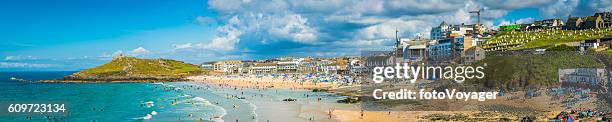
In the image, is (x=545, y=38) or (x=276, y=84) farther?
(x=276, y=84)

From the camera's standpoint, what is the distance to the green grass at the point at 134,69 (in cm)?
14688

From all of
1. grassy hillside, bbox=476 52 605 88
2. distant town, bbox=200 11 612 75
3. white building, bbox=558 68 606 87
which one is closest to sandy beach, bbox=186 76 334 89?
distant town, bbox=200 11 612 75

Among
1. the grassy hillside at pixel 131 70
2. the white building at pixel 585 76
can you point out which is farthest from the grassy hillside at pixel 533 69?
the grassy hillside at pixel 131 70

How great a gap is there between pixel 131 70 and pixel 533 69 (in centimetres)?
13063

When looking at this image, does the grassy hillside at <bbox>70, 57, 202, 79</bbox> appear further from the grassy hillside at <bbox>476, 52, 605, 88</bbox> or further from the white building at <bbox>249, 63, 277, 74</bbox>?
the grassy hillside at <bbox>476, 52, 605, 88</bbox>

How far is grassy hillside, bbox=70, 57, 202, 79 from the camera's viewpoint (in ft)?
468

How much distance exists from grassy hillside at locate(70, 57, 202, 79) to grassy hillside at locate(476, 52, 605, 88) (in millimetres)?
112327

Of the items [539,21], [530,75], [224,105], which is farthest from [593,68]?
[539,21]

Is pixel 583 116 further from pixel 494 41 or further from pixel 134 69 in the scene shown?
pixel 134 69

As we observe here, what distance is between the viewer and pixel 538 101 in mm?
36281

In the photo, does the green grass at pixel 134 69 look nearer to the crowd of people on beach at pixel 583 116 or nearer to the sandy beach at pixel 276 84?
the sandy beach at pixel 276 84

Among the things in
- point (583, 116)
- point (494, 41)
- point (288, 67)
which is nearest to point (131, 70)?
point (288, 67)

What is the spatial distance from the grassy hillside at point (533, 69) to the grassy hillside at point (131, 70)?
11233 centimetres

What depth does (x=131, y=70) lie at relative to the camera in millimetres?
150875
